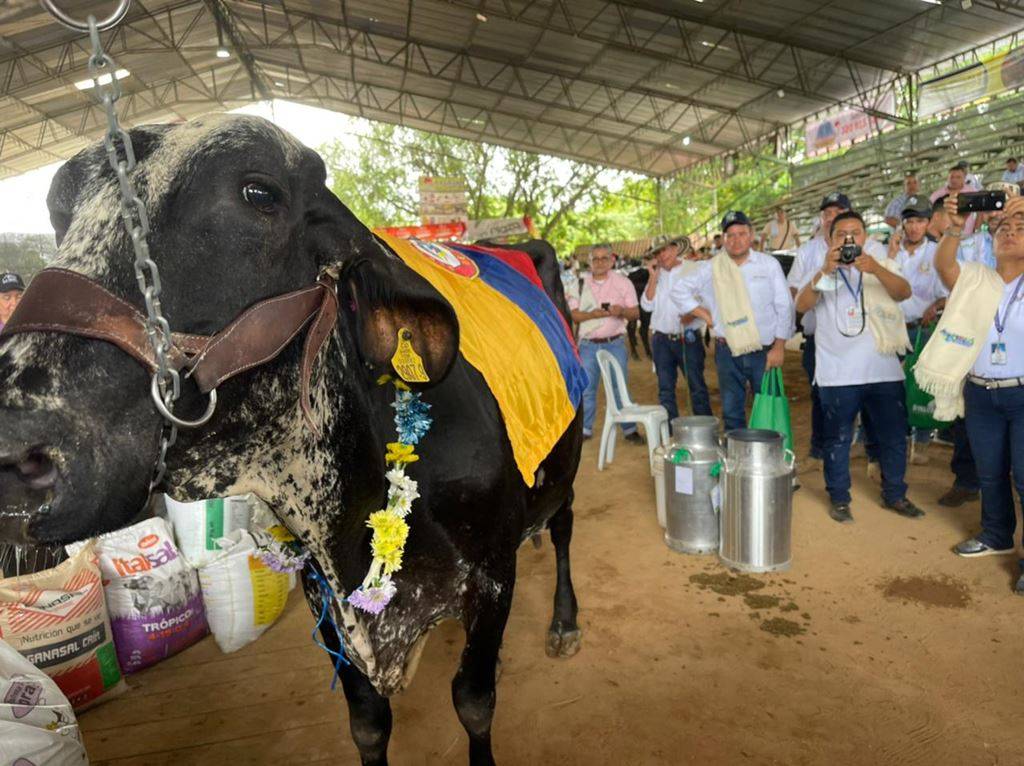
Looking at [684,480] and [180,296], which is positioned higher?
[180,296]

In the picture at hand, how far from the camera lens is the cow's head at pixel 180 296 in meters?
1.06

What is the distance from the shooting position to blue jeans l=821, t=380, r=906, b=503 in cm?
450

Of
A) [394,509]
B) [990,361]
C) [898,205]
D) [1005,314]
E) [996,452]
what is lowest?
[996,452]

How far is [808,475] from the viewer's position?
561 centimetres

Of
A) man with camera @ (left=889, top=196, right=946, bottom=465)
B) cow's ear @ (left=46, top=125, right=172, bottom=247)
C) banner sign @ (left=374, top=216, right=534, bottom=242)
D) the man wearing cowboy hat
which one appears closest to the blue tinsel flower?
cow's ear @ (left=46, top=125, right=172, bottom=247)

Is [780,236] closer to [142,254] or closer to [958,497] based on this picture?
[958,497]

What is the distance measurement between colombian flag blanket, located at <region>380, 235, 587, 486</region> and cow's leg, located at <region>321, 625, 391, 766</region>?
A: 0.81 meters

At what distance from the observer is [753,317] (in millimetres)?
5152

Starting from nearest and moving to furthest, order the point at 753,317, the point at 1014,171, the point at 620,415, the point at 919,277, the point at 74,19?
the point at 74,19, the point at 753,317, the point at 919,277, the point at 620,415, the point at 1014,171

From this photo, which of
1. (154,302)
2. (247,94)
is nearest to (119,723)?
(154,302)

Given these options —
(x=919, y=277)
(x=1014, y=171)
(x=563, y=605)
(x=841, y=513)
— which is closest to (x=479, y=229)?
(x=1014, y=171)

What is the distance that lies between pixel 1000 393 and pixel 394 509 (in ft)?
11.3

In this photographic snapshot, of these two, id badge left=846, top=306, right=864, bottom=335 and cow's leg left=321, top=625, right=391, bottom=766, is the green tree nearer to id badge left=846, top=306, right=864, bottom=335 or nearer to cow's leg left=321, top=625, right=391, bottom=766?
id badge left=846, top=306, right=864, bottom=335

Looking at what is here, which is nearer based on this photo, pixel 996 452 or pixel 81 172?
pixel 81 172
